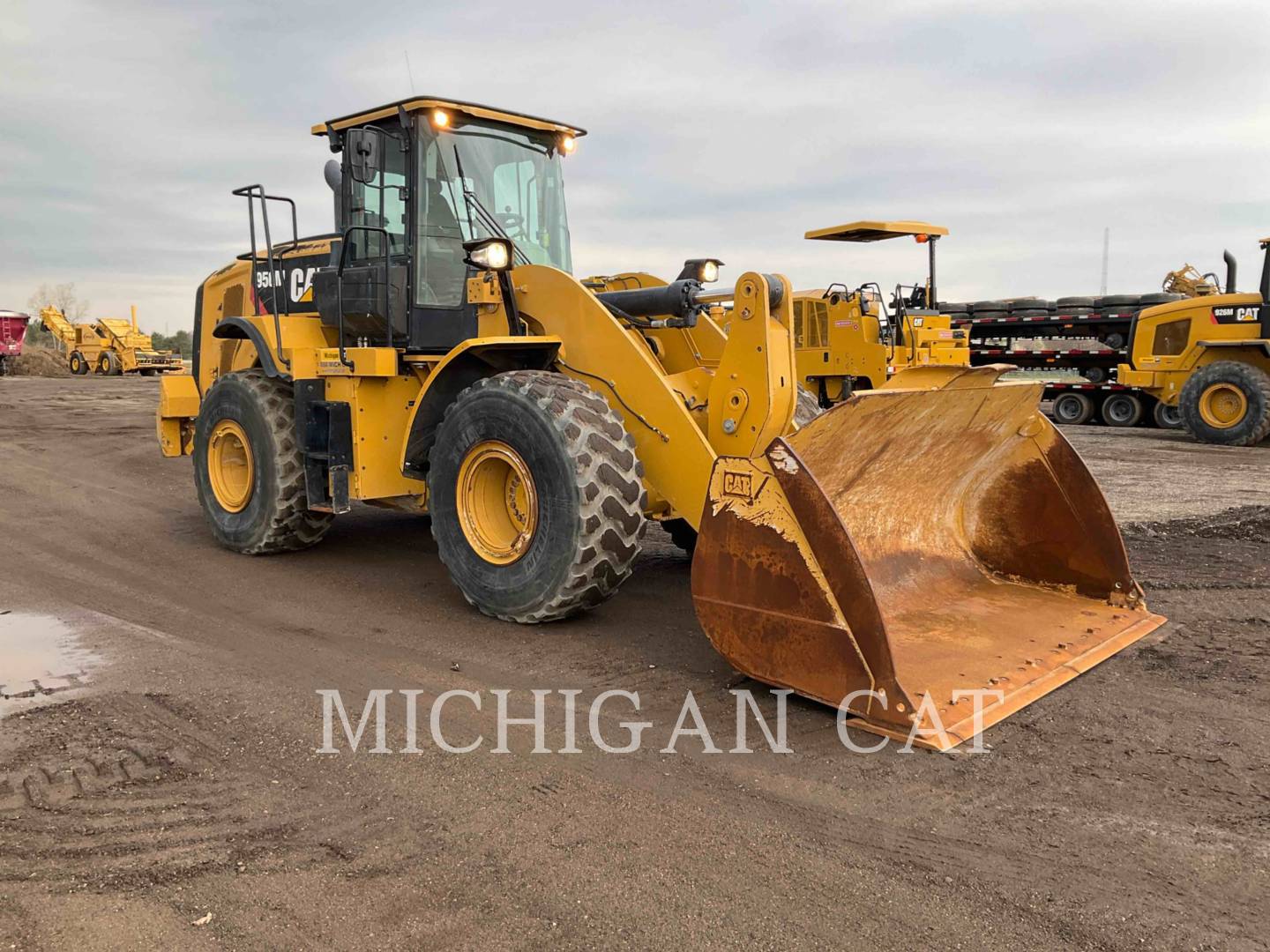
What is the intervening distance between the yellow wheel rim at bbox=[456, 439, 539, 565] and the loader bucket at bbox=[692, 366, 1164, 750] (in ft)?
4.88

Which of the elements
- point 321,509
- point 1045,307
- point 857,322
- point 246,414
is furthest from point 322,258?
point 1045,307

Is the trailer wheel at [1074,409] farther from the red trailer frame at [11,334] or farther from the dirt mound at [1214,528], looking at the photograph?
the red trailer frame at [11,334]

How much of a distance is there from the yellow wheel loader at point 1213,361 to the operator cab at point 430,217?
12836 millimetres

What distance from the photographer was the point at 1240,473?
38.2ft

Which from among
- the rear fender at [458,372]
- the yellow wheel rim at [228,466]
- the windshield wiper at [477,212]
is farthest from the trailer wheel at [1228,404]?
the yellow wheel rim at [228,466]

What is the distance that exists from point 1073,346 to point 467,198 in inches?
712

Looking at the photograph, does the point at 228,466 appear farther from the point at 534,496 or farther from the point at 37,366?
the point at 37,366

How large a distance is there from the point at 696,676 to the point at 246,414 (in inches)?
160

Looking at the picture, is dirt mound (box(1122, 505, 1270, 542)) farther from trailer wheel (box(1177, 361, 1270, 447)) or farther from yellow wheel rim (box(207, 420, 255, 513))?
trailer wheel (box(1177, 361, 1270, 447))

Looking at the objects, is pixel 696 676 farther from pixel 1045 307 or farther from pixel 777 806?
pixel 1045 307

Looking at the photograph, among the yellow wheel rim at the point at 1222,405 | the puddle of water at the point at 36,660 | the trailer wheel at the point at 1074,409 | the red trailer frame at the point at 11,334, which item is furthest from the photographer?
the red trailer frame at the point at 11,334

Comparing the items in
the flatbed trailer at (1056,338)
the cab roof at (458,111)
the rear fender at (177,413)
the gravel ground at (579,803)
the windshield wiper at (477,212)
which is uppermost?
the cab roof at (458,111)

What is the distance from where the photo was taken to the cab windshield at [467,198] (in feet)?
20.0

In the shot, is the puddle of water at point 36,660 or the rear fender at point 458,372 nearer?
the puddle of water at point 36,660
